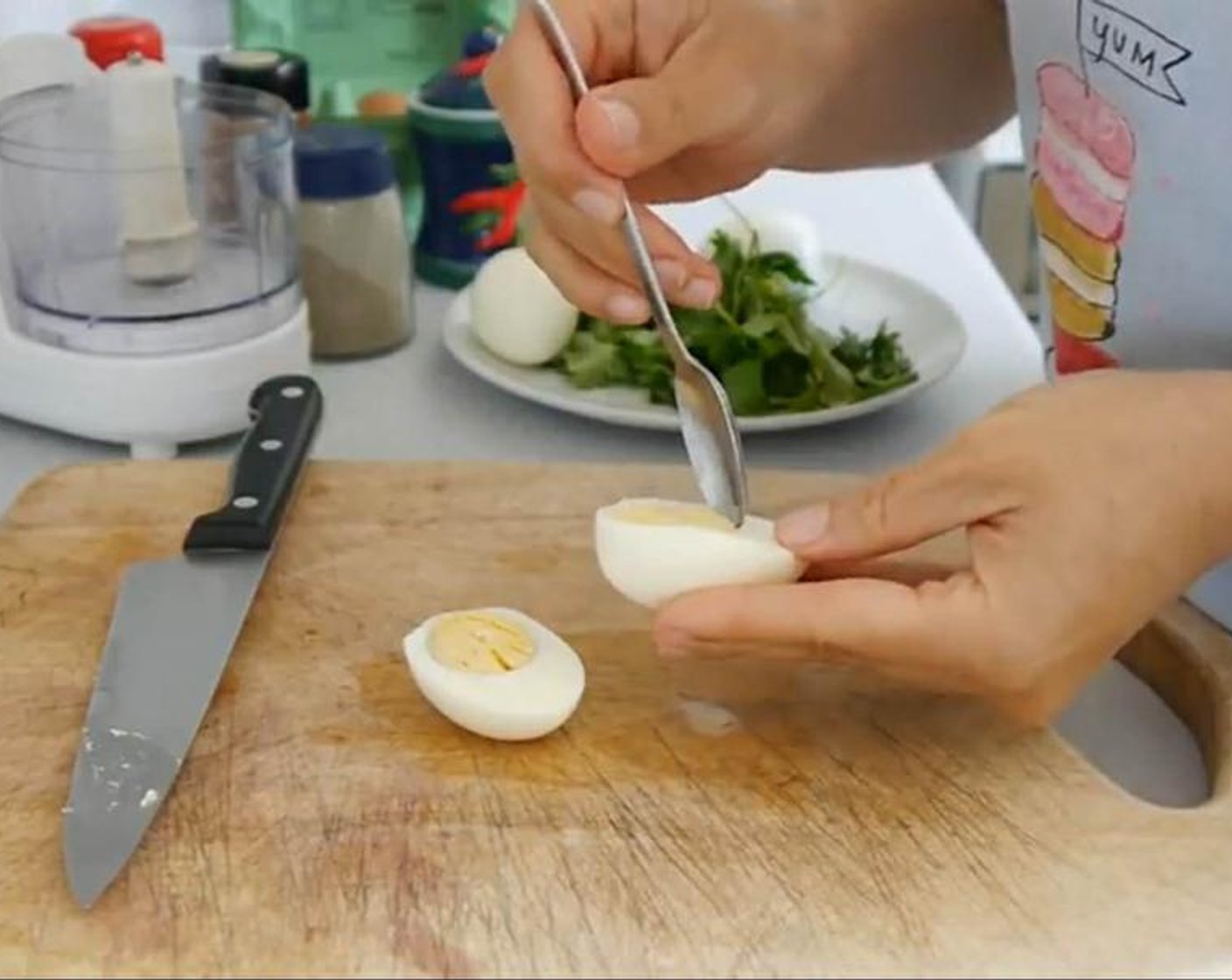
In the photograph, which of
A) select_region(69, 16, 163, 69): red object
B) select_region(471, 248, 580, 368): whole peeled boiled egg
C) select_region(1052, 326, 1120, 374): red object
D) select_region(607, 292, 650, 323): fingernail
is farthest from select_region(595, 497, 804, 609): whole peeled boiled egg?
select_region(69, 16, 163, 69): red object

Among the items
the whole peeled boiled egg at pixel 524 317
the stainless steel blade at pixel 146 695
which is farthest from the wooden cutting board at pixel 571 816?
the whole peeled boiled egg at pixel 524 317

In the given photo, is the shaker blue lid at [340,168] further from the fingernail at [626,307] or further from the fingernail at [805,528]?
the fingernail at [805,528]

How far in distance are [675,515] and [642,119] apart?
0.57ft

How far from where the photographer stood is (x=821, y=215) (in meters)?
1.44

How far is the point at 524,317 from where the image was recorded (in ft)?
3.67

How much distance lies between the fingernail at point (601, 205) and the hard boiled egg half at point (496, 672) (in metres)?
0.17

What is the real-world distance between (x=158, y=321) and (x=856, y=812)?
19.2 inches

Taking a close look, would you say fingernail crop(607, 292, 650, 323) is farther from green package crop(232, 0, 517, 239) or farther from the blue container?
green package crop(232, 0, 517, 239)

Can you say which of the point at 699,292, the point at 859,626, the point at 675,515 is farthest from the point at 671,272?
the point at 859,626

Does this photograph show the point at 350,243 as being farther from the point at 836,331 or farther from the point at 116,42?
the point at 836,331

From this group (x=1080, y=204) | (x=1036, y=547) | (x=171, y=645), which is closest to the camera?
(x=1036, y=547)

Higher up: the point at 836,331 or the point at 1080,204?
the point at 1080,204

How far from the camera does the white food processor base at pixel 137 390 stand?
1022mm

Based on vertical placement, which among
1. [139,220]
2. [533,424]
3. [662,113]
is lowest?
[533,424]
